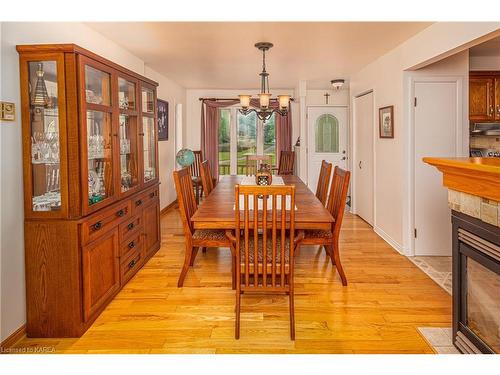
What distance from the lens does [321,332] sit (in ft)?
8.97

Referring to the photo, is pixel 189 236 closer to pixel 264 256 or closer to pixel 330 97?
pixel 264 256

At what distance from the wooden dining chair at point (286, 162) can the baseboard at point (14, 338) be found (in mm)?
5656

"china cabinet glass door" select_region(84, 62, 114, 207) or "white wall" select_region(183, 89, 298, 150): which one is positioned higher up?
"white wall" select_region(183, 89, 298, 150)

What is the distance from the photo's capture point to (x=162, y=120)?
270 inches

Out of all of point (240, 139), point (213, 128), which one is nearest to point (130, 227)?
point (213, 128)

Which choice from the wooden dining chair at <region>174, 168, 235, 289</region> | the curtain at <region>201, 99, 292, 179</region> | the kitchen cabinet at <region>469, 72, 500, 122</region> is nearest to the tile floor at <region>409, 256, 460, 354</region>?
the wooden dining chair at <region>174, 168, 235, 289</region>

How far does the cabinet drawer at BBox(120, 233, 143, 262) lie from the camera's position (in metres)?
3.44

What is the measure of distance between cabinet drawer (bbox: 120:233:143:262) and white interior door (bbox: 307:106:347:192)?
509 cm

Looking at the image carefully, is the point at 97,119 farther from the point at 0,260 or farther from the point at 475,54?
the point at 475,54

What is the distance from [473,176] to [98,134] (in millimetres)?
2384

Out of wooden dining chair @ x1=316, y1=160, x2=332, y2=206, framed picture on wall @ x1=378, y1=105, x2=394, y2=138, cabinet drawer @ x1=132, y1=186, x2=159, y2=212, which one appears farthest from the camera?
framed picture on wall @ x1=378, y1=105, x2=394, y2=138

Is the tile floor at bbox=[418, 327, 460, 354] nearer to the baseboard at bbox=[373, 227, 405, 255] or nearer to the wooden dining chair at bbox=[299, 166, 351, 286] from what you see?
the wooden dining chair at bbox=[299, 166, 351, 286]

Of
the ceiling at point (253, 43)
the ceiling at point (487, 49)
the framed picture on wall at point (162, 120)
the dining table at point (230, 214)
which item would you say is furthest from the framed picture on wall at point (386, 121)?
the framed picture on wall at point (162, 120)
